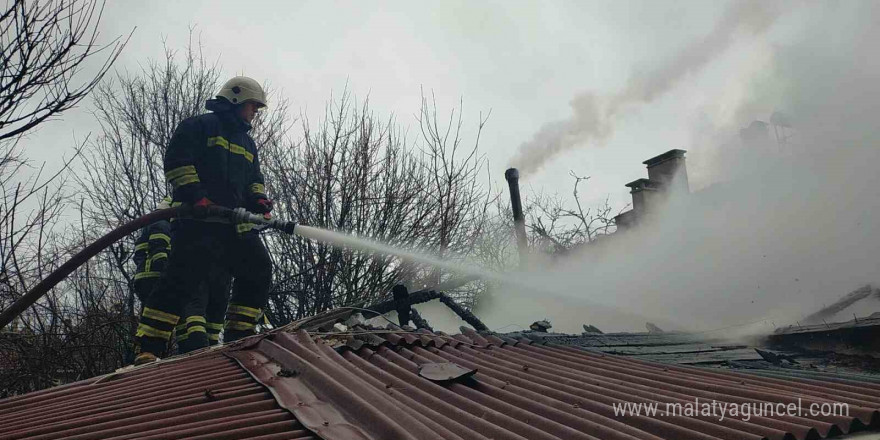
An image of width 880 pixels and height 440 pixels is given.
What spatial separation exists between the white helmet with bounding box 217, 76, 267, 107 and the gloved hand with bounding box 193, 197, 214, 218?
112cm

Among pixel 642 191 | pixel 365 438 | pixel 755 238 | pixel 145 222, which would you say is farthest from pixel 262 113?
pixel 365 438

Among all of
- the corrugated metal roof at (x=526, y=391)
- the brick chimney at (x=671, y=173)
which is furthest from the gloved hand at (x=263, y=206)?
the brick chimney at (x=671, y=173)

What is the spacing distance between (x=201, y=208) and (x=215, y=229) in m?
0.30

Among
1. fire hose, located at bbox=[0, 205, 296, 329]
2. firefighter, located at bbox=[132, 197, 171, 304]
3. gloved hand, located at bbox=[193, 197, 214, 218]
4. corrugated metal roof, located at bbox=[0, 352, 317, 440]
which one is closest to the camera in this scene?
corrugated metal roof, located at bbox=[0, 352, 317, 440]

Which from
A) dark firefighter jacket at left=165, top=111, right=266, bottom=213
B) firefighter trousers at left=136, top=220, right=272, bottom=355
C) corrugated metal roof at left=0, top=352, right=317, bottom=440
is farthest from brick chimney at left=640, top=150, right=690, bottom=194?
corrugated metal roof at left=0, top=352, right=317, bottom=440

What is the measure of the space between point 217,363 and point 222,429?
1560 mm

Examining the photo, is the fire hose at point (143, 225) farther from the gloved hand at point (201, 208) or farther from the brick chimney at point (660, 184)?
the brick chimney at point (660, 184)

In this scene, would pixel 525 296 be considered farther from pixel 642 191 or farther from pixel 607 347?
pixel 607 347

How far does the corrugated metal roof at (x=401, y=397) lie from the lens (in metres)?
2.32

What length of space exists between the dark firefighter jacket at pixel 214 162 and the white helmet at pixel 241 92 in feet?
0.52

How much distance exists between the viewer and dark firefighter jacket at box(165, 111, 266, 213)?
5484mm

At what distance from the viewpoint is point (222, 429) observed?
222 centimetres

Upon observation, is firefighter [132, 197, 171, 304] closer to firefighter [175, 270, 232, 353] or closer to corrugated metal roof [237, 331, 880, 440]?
firefighter [175, 270, 232, 353]

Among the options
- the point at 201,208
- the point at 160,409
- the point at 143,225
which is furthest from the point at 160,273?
the point at 160,409
